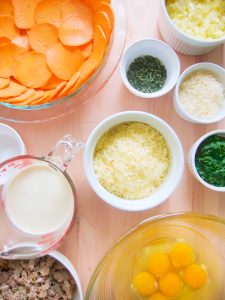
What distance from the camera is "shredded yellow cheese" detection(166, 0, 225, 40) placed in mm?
1357

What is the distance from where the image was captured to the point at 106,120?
4.31ft

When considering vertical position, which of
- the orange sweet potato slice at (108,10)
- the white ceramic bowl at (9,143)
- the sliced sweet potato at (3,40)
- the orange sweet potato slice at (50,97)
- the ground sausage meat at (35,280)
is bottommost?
the ground sausage meat at (35,280)

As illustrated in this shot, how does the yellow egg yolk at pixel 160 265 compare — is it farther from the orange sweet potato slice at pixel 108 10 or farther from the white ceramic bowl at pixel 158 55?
the orange sweet potato slice at pixel 108 10

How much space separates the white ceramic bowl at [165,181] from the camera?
1.31m

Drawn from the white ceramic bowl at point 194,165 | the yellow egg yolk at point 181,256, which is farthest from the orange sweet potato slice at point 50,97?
the yellow egg yolk at point 181,256

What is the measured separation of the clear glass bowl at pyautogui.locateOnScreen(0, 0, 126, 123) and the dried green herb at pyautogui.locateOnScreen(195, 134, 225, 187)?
0.95 ft

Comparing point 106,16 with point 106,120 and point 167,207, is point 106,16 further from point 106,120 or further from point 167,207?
point 167,207

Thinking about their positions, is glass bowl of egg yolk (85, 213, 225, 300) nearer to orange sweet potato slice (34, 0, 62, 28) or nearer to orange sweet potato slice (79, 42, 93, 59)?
orange sweet potato slice (79, 42, 93, 59)

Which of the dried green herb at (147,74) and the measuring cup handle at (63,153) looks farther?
the dried green herb at (147,74)

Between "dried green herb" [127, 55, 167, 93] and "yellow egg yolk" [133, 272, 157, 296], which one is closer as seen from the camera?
"yellow egg yolk" [133, 272, 157, 296]

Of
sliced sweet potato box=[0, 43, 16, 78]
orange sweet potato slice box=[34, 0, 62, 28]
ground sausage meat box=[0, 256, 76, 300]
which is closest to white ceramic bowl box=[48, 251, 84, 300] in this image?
ground sausage meat box=[0, 256, 76, 300]

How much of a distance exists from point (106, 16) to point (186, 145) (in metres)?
0.37

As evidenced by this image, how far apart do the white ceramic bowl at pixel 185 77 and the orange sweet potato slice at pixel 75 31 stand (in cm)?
24

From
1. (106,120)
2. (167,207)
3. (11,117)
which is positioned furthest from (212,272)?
(11,117)
